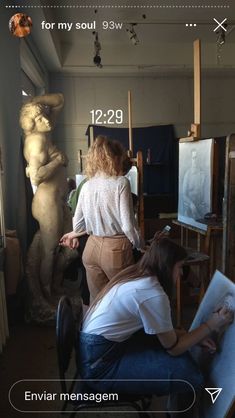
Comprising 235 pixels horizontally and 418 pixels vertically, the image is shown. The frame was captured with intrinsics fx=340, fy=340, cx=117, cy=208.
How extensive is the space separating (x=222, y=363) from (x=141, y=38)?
2.69 metres

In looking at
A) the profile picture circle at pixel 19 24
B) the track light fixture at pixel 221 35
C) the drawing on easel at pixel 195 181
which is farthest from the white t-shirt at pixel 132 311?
the track light fixture at pixel 221 35

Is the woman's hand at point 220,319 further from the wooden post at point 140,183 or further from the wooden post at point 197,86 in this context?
the wooden post at point 140,183

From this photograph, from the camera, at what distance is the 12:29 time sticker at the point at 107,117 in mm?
3374

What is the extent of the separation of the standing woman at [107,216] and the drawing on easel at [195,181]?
0.32 m

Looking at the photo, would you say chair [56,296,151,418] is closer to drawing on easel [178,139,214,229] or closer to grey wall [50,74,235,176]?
drawing on easel [178,139,214,229]

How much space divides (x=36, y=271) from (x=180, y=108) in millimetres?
2554

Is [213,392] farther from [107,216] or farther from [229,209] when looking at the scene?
[107,216]

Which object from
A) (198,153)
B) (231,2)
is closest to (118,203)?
(198,153)

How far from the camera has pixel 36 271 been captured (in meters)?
1.66

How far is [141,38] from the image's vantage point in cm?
278

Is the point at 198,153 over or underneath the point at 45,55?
underneath

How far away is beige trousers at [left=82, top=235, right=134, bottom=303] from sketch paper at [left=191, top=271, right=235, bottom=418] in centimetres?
43

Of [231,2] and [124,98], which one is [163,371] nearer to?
[231,2]

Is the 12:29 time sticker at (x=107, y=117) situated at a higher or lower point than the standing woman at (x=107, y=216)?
higher
